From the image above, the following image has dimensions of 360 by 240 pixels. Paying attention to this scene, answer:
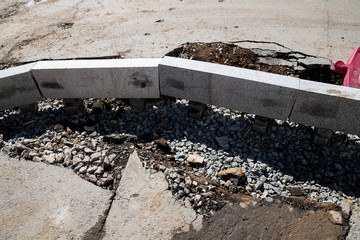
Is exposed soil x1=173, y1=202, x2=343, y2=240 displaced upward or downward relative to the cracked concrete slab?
downward

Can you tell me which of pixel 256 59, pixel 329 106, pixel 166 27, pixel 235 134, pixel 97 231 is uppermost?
pixel 329 106

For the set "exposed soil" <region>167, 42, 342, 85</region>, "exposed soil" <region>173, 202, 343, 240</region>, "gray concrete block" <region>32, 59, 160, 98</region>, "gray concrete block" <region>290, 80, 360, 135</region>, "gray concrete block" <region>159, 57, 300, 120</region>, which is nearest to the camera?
"exposed soil" <region>173, 202, 343, 240</region>

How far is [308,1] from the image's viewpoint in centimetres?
759

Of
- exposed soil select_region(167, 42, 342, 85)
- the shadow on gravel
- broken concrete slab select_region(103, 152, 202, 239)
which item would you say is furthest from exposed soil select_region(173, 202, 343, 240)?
exposed soil select_region(167, 42, 342, 85)

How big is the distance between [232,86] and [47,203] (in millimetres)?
3016

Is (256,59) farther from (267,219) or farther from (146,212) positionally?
(146,212)

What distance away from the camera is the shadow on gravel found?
12.8 feet

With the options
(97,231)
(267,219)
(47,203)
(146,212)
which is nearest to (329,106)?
(267,219)

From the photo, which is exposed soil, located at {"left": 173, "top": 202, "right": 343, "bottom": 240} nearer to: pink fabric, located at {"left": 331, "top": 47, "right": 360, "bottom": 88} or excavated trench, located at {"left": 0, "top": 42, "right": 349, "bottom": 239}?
excavated trench, located at {"left": 0, "top": 42, "right": 349, "bottom": 239}

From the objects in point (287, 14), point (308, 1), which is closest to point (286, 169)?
point (287, 14)

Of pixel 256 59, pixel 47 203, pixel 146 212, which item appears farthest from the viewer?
pixel 256 59

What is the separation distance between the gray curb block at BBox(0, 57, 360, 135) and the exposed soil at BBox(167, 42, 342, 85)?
4.61ft

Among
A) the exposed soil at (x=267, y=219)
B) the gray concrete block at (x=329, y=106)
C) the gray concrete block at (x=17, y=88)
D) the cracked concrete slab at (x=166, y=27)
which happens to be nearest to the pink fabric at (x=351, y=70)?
the cracked concrete slab at (x=166, y=27)

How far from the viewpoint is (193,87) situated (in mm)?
4316
